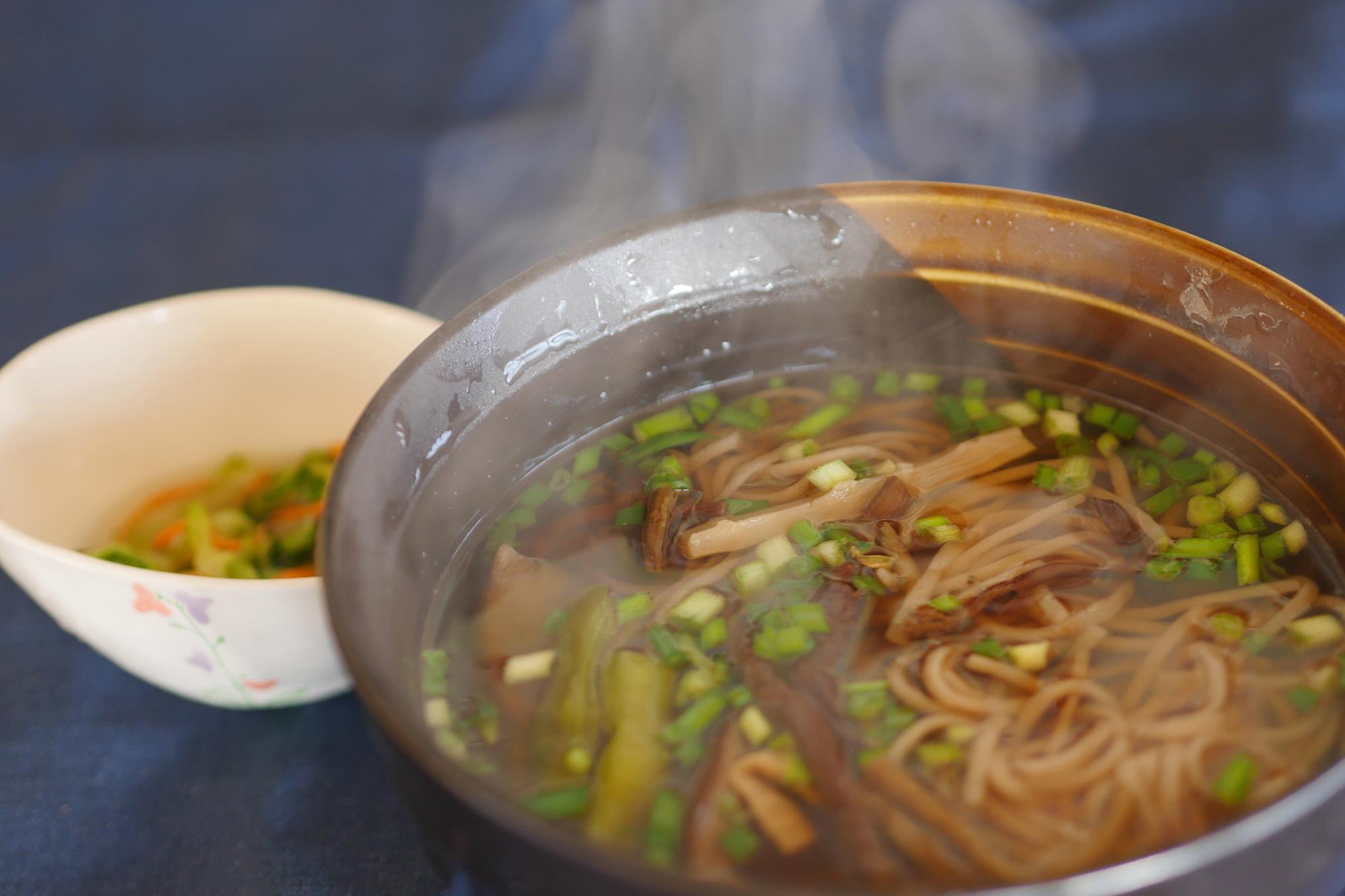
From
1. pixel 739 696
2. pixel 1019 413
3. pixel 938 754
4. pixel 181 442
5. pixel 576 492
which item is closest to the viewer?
pixel 938 754

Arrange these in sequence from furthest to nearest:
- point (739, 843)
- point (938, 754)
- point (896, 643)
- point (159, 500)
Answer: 1. point (159, 500)
2. point (896, 643)
3. point (938, 754)
4. point (739, 843)

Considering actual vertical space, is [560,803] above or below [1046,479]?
below

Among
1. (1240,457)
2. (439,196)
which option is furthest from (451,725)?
(439,196)

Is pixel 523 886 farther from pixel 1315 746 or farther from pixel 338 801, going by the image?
pixel 1315 746

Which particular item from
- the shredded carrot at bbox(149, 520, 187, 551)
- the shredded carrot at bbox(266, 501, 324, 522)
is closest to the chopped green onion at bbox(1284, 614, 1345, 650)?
the shredded carrot at bbox(266, 501, 324, 522)

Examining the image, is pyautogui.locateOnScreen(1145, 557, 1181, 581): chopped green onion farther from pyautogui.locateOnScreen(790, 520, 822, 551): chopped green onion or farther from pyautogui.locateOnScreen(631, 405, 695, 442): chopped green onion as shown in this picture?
pyautogui.locateOnScreen(631, 405, 695, 442): chopped green onion

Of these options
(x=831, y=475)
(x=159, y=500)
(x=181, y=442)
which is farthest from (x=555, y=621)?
(x=181, y=442)

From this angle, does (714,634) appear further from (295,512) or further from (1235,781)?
(295,512)
